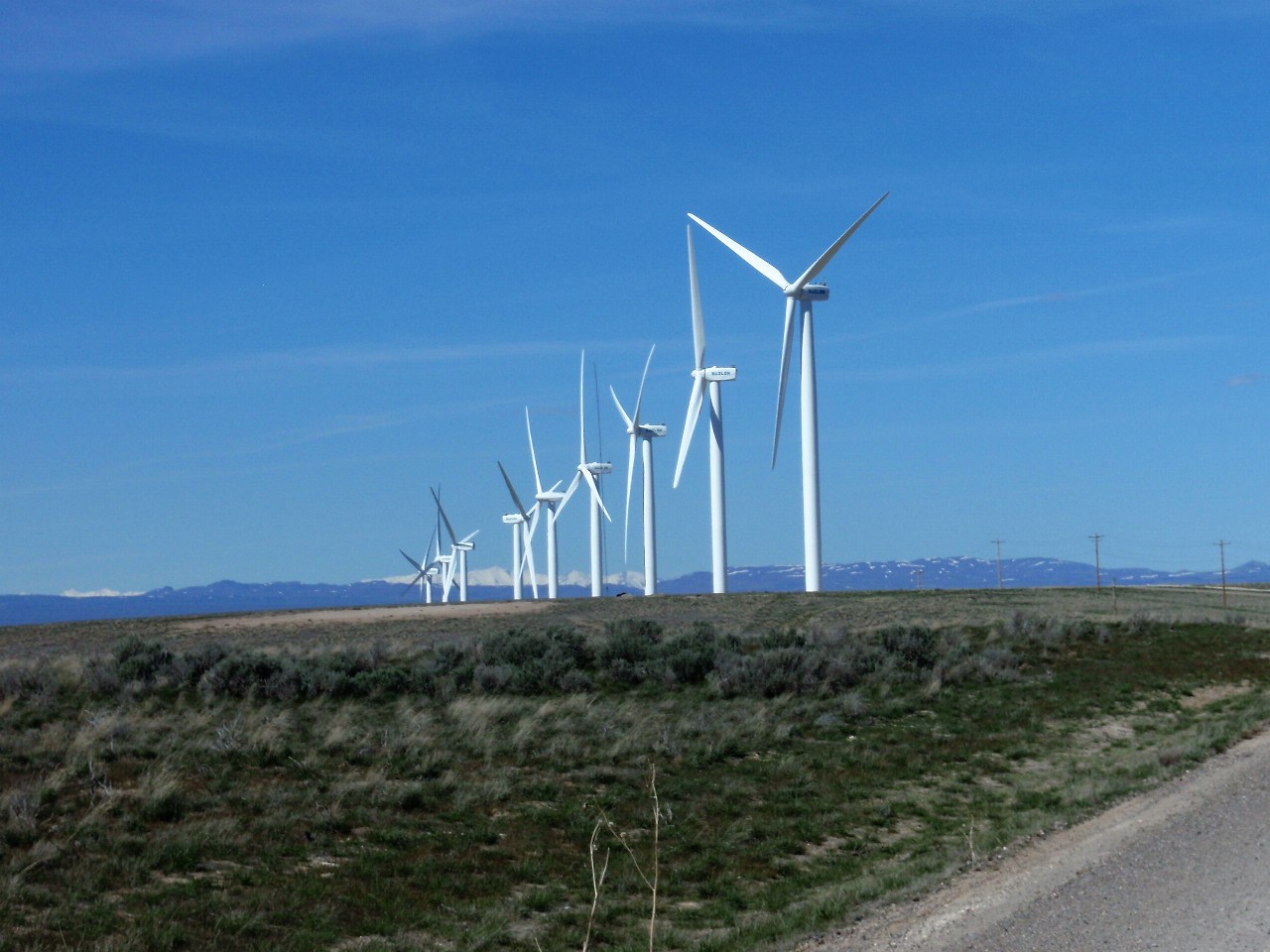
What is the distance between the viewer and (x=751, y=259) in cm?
7138

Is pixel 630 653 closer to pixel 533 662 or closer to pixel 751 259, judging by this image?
pixel 533 662

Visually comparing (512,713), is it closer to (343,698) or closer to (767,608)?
(343,698)

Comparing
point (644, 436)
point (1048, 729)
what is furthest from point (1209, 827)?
point (644, 436)

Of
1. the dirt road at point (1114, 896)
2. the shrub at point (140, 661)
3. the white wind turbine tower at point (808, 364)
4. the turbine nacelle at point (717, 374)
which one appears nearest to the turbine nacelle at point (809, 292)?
the white wind turbine tower at point (808, 364)

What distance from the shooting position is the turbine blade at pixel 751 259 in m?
70.1

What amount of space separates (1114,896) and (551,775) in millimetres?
10522

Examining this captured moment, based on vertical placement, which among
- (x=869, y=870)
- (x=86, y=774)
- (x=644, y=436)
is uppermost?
(x=644, y=436)

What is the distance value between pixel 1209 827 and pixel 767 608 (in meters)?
42.5

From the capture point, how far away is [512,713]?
25984 millimetres

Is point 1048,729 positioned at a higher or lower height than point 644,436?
lower

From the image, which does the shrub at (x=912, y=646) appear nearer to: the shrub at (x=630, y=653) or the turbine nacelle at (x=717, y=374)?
the shrub at (x=630, y=653)

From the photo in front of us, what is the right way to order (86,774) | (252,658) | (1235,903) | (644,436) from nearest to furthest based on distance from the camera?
1. (1235,903)
2. (86,774)
3. (252,658)
4. (644,436)

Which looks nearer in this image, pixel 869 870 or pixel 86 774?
pixel 869 870

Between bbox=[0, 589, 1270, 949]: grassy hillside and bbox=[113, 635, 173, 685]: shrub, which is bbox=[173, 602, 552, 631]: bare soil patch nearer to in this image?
bbox=[0, 589, 1270, 949]: grassy hillside
